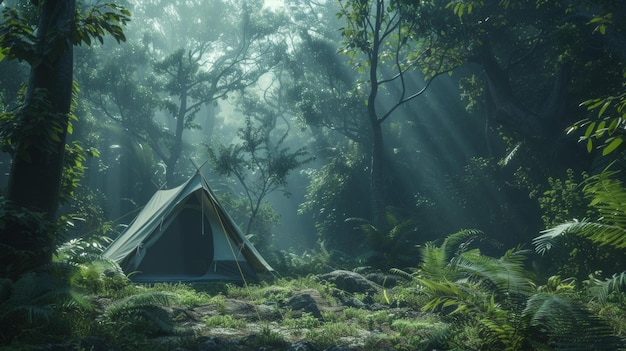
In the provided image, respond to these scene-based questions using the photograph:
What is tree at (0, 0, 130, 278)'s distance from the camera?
601cm

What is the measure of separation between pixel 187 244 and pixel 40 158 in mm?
7279

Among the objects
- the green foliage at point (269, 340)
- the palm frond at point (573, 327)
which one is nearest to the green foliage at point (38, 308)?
the green foliage at point (269, 340)

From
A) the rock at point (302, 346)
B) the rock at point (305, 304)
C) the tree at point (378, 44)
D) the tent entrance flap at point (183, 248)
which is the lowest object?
the rock at point (302, 346)

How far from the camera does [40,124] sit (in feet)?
20.7

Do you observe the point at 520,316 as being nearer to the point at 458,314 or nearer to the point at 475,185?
the point at 458,314

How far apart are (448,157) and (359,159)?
419cm

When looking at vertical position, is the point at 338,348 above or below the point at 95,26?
below

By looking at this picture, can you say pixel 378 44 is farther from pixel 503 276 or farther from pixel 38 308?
pixel 38 308

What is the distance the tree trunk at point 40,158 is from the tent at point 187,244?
4067 mm

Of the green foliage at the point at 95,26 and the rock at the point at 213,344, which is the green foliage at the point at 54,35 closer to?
the green foliage at the point at 95,26

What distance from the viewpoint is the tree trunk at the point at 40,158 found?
625 cm

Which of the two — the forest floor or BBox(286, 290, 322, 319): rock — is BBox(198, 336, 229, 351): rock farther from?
BBox(286, 290, 322, 319): rock

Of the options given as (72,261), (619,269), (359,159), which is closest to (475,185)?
(359,159)

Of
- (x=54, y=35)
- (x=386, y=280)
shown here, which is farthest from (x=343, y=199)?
(x=54, y=35)
